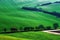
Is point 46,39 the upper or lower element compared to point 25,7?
lower

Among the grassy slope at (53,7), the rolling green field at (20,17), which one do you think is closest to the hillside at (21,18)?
the rolling green field at (20,17)

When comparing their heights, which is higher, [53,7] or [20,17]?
[53,7]

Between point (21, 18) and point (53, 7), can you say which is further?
point (53, 7)

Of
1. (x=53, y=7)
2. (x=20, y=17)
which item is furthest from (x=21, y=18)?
(x=53, y=7)

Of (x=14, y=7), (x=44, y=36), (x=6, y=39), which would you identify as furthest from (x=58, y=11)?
(x=6, y=39)

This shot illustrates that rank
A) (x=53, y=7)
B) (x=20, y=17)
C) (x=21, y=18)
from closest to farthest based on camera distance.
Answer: (x=21, y=18)
(x=20, y=17)
(x=53, y=7)

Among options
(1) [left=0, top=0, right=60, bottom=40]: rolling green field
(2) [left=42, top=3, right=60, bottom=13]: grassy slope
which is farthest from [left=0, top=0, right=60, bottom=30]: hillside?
(2) [left=42, top=3, right=60, bottom=13]: grassy slope

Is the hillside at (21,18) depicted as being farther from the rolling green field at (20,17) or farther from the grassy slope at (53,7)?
the grassy slope at (53,7)

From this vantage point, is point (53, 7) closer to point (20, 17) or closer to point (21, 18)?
point (20, 17)

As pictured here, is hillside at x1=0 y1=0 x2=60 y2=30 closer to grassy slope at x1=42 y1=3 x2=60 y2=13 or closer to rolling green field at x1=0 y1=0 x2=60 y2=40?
rolling green field at x1=0 y1=0 x2=60 y2=40

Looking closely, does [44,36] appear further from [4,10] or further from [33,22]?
[4,10]

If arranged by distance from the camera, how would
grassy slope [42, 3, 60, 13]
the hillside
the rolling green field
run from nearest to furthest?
1. the rolling green field
2. the hillside
3. grassy slope [42, 3, 60, 13]
